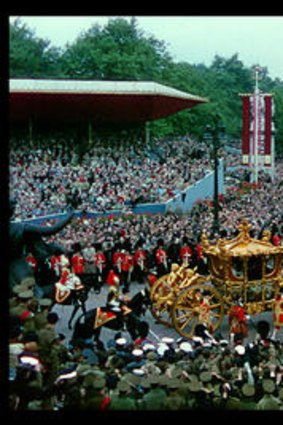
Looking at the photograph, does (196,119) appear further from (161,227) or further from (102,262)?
(102,262)

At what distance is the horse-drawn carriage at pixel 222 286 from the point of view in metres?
12.4

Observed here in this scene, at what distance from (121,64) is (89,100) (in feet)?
50.3

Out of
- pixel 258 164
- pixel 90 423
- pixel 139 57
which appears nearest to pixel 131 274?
pixel 90 423

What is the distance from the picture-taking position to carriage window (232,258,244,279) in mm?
12693

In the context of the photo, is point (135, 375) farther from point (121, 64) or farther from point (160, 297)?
point (121, 64)

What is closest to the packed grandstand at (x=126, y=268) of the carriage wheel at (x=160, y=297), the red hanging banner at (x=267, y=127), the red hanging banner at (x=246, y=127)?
the carriage wheel at (x=160, y=297)

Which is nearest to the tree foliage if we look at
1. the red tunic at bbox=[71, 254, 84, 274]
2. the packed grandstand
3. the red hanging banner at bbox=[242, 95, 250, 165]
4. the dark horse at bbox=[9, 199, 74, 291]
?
the packed grandstand

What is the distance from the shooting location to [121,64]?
43781 mm

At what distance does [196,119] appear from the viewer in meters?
47.9

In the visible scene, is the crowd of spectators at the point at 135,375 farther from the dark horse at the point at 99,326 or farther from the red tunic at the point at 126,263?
the red tunic at the point at 126,263

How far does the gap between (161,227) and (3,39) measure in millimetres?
16209

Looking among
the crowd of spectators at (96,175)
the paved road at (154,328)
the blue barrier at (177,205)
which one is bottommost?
the paved road at (154,328)

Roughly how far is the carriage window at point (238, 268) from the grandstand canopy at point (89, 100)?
54.5 ft

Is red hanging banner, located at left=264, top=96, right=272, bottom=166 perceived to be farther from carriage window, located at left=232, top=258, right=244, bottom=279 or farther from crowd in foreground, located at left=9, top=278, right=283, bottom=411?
crowd in foreground, located at left=9, top=278, right=283, bottom=411
